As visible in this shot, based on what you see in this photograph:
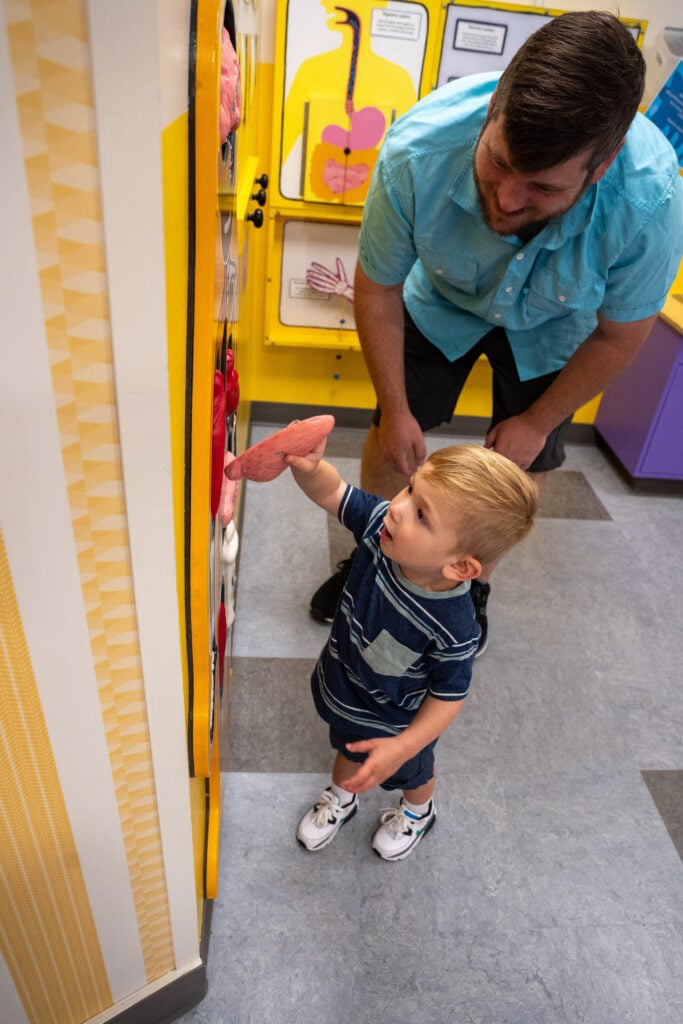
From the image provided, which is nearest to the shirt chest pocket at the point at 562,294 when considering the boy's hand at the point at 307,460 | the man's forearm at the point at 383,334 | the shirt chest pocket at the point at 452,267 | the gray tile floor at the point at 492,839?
the shirt chest pocket at the point at 452,267

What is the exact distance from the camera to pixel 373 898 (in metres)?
1.43

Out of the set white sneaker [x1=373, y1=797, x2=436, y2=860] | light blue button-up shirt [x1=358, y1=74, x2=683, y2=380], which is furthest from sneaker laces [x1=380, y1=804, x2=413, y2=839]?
light blue button-up shirt [x1=358, y1=74, x2=683, y2=380]

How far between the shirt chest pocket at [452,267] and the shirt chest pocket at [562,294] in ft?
0.36

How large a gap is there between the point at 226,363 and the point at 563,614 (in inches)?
60.0

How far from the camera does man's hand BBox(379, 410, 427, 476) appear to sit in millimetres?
1631

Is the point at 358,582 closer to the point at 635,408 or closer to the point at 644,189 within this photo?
the point at 644,189

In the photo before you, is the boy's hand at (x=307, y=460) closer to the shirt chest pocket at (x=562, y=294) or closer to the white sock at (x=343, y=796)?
the shirt chest pocket at (x=562, y=294)

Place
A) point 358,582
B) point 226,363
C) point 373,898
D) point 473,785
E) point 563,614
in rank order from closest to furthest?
point 226,363 → point 358,582 → point 373,898 → point 473,785 → point 563,614

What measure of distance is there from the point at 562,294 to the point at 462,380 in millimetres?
431

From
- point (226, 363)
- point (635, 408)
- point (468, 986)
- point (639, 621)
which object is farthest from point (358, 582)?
point (635, 408)

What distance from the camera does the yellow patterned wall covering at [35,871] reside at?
71 centimetres

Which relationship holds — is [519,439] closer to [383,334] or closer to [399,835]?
[383,334]

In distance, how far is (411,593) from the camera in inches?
42.3

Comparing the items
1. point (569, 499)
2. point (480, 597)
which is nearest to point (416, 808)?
point (480, 597)
